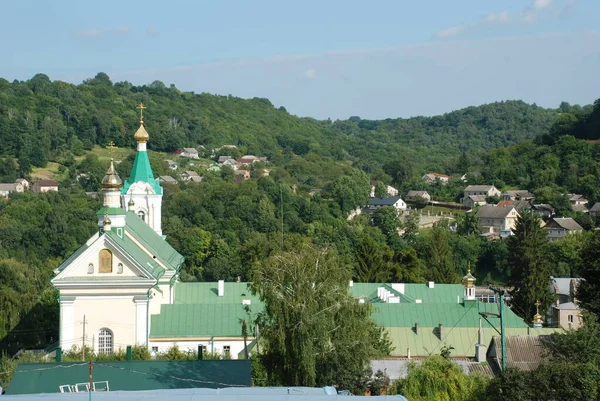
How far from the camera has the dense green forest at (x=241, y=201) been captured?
60.1 m

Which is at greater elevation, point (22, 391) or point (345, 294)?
point (345, 294)

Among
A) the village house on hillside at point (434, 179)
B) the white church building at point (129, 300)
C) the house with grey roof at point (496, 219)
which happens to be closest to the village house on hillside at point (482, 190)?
the village house on hillside at point (434, 179)

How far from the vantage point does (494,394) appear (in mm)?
26797

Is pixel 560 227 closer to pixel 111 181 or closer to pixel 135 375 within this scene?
pixel 111 181

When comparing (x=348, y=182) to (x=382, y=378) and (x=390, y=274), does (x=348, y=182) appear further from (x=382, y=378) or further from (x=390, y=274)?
(x=382, y=378)

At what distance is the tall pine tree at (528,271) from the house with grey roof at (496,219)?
40.8 meters

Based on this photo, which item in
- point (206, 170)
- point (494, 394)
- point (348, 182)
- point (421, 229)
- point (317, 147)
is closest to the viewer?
point (494, 394)

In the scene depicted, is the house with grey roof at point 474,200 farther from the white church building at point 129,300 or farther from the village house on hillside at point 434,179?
the white church building at point 129,300

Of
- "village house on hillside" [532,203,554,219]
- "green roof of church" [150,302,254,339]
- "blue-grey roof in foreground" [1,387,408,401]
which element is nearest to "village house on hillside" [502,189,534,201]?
"village house on hillside" [532,203,554,219]

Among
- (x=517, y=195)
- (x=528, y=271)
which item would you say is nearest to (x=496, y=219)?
(x=517, y=195)

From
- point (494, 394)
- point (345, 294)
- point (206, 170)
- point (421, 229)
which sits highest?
point (206, 170)

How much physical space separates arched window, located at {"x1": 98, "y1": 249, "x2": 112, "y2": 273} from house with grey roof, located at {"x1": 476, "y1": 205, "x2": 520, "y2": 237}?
65.0 meters

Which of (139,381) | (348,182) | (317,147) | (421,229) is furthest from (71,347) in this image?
(317,147)

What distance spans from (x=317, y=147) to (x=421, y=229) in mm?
84563
